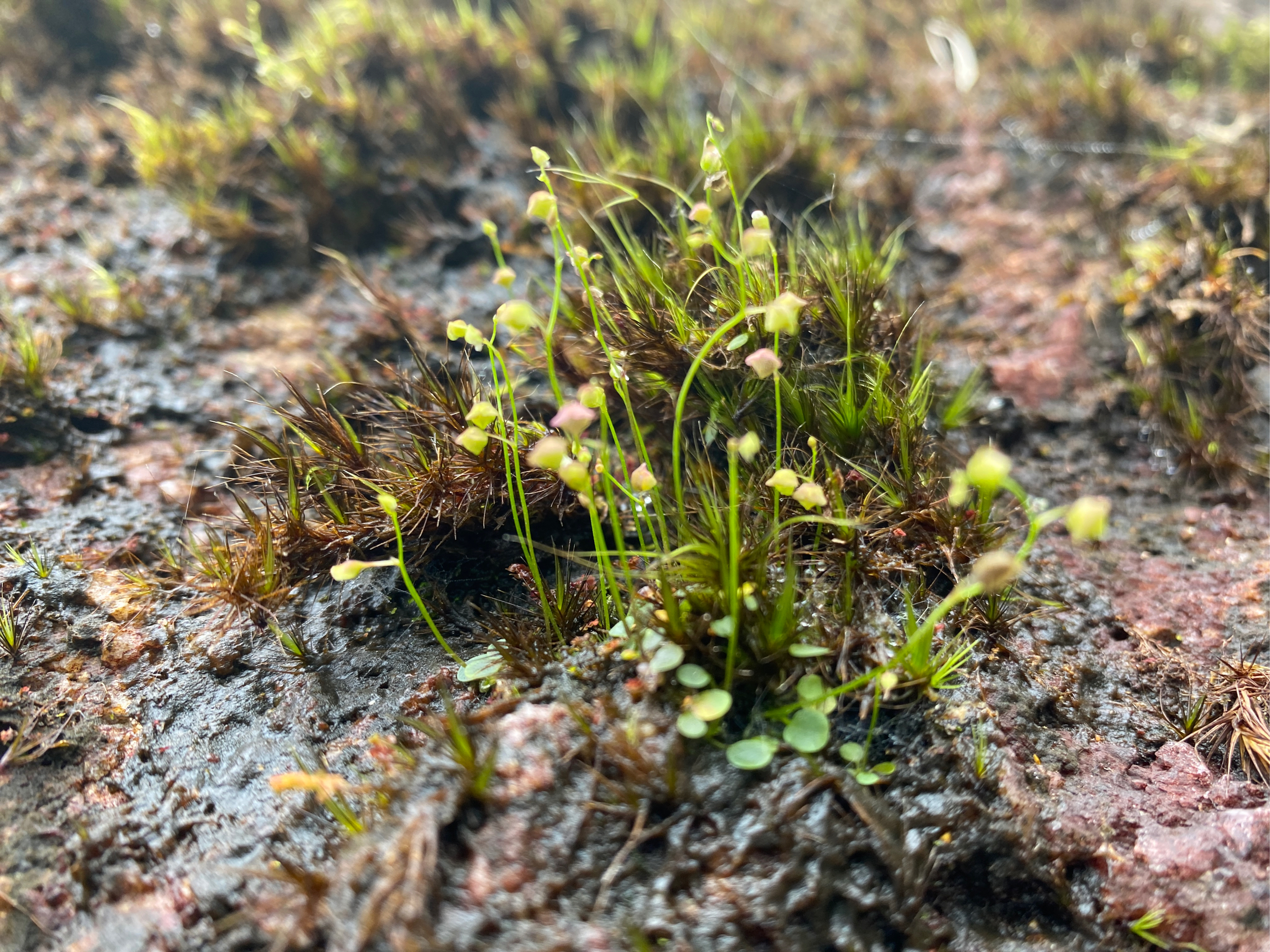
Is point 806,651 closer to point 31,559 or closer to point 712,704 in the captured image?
point 712,704

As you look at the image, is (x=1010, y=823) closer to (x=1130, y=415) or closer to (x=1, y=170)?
(x=1130, y=415)

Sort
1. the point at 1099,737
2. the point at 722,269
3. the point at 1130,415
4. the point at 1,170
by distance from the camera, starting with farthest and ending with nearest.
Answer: the point at 1,170 < the point at 1130,415 < the point at 722,269 < the point at 1099,737

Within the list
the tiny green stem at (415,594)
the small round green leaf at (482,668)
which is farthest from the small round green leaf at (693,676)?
the tiny green stem at (415,594)

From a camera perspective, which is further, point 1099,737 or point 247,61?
point 247,61

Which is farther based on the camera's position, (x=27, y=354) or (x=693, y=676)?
(x=27, y=354)

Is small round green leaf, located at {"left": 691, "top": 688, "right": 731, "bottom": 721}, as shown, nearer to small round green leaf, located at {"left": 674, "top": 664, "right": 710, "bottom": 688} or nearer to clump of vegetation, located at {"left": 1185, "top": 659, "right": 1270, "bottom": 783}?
small round green leaf, located at {"left": 674, "top": 664, "right": 710, "bottom": 688}

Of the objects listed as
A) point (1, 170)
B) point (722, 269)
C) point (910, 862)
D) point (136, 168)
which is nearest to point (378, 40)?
point (136, 168)

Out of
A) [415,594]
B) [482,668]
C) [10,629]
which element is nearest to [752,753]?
[482,668]
